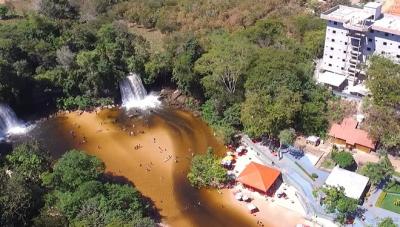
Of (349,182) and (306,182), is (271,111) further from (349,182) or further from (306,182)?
(349,182)

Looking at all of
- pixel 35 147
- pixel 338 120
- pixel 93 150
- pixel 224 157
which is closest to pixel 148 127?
pixel 93 150

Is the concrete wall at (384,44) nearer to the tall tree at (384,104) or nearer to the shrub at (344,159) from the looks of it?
the tall tree at (384,104)

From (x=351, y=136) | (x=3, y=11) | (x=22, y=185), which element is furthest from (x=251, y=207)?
(x=3, y=11)

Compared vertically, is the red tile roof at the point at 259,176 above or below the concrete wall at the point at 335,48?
Result: below

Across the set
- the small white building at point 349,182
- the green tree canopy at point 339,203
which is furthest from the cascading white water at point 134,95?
the green tree canopy at point 339,203

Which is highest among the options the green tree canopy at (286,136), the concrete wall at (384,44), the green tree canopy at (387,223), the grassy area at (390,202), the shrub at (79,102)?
the concrete wall at (384,44)

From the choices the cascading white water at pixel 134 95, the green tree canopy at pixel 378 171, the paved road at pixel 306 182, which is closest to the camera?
the paved road at pixel 306 182

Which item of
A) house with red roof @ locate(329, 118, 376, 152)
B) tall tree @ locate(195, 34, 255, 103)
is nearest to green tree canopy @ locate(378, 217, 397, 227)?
house with red roof @ locate(329, 118, 376, 152)
